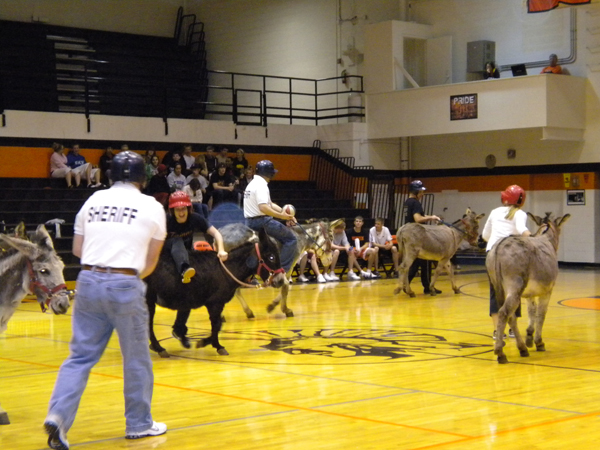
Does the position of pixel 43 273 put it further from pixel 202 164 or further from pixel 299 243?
pixel 202 164

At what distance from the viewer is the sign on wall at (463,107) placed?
23875mm

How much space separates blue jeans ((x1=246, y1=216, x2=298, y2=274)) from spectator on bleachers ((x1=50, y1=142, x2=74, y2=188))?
9.96 m

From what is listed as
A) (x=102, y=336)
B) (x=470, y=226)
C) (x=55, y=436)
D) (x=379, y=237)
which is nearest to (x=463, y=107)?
(x=379, y=237)

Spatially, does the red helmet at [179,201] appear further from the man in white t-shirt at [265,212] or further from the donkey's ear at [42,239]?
the donkey's ear at [42,239]

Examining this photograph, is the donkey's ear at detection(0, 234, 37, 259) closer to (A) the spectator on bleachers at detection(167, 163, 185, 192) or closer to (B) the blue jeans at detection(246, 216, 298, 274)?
(B) the blue jeans at detection(246, 216, 298, 274)

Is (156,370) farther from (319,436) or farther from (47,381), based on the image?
(319,436)

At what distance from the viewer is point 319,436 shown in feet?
19.5

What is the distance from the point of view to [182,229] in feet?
30.9

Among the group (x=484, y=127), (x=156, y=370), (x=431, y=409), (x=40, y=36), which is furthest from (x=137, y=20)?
(x=431, y=409)

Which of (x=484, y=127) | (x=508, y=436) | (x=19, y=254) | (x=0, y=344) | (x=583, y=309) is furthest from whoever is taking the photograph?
(x=484, y=127)

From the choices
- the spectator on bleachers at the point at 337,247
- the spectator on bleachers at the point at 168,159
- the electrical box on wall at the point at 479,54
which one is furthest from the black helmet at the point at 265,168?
the electrical box on wall at the point at 479,54

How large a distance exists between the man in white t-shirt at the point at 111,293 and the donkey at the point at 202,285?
3517mm

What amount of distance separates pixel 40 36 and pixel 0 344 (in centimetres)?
1682

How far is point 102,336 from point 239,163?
1790 cm
